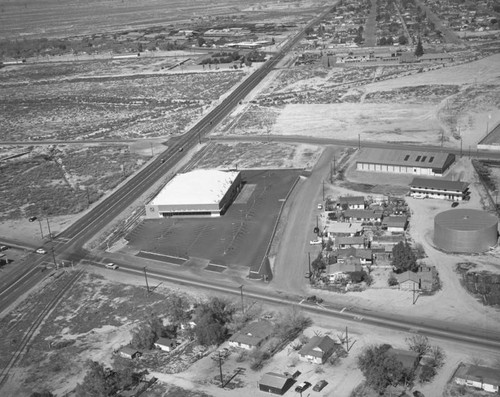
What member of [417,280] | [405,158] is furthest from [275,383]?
[405,158]

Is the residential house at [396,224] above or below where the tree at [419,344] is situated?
above

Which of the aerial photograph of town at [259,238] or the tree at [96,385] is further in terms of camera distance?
the aerial photograph of town at [259,238]

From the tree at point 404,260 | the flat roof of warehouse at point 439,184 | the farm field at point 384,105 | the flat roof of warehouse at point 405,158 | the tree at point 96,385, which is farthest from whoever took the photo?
the farm field at point 384,105

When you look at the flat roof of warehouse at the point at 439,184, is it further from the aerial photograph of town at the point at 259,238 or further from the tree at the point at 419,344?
the tree at the point at 419,344

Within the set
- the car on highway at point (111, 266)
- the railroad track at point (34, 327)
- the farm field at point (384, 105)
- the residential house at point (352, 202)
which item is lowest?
the railroad track at point (34, 327)

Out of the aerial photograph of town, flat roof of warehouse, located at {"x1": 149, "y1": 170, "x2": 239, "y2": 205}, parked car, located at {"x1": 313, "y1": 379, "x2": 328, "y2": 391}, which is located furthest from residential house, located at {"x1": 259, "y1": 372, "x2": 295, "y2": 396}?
flat roof of warehouse, located at {"x1": 149, "y1": 170, "x2": 239, "y2": 205}

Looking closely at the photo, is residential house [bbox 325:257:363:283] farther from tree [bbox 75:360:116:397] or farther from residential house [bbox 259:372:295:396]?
tree [bbox 75:360:116:397]

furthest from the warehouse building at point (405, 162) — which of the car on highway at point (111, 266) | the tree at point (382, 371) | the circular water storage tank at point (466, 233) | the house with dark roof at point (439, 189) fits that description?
the tree at point (382, 371)
